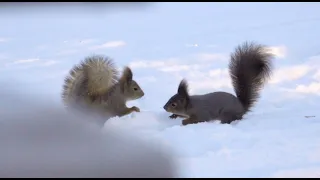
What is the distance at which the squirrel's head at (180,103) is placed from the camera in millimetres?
3773

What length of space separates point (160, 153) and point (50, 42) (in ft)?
19.4

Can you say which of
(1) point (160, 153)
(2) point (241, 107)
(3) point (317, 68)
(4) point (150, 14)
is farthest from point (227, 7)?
(1) point (160, 153)

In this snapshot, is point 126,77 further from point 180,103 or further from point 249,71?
point 249,71

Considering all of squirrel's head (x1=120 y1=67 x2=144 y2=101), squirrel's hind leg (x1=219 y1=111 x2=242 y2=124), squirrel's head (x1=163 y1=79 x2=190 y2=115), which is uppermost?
squirrel's head (x1=120 y1=67 x2=144 y2=101)

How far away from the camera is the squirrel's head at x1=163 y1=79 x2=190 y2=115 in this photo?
377 centimetres

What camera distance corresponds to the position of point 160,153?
5.43 feet

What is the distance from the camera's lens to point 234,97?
3898 mm

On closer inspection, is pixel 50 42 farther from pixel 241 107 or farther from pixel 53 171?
pixel 53 171

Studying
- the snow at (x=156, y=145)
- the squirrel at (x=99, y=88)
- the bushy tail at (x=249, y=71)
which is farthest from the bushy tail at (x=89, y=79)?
the bushy tail at (x=249, y=71)

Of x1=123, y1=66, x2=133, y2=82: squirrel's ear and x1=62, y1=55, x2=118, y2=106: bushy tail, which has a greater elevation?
x1=123, y1=66, x2=133, y2=82: squirrel's ear

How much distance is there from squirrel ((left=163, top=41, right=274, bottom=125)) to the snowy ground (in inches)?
4.7

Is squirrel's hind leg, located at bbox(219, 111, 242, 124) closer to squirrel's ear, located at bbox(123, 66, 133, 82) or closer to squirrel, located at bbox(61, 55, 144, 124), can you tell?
squirrel, located at bbox(61, 55, 144, 124)

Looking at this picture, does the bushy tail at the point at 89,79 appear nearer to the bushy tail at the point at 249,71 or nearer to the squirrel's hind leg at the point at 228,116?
the squirrel's hind leg at the point at 228,116

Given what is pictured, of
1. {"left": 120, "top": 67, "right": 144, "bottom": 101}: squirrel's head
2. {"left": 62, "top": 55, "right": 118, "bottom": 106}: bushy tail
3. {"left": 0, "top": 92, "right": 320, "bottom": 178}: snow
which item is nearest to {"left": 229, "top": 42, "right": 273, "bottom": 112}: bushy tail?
{"left": 0, "top": 92, "right": 320, "bottom": 178}: snow
